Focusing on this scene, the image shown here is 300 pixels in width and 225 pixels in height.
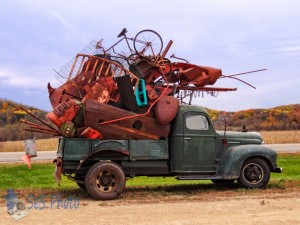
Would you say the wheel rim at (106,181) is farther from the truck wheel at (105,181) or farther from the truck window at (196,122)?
the truck window at (196,122)

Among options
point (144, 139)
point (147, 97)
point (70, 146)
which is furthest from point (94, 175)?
point (147, 97)

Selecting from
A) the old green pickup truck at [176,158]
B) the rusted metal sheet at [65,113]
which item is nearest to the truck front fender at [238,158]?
the old green pickup truck at [176,158]

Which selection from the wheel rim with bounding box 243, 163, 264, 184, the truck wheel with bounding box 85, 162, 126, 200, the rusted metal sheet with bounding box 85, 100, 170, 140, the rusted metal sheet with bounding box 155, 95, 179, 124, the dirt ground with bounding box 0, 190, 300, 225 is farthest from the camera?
the wheel rim with bounding box 243, 163, 264, 184

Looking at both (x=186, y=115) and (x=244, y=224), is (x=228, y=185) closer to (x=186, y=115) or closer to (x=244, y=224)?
(x=186, y=115)

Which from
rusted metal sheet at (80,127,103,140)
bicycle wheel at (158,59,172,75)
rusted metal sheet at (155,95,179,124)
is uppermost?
bicycle wheel at (158,59,172,75)

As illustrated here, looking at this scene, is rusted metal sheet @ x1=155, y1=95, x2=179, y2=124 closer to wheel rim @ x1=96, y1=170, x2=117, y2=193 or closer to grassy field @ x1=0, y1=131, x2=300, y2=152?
wheel rim @ x1=96, y1=170, x2=117, y2=193

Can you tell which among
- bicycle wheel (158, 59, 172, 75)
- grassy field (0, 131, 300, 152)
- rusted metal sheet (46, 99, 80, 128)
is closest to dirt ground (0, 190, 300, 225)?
rusted metal sheet (46, 99, 80, 128)

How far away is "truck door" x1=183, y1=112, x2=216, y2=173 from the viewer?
10.7 m

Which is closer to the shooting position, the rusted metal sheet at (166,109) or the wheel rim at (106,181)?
the wheel rim at (106,181)

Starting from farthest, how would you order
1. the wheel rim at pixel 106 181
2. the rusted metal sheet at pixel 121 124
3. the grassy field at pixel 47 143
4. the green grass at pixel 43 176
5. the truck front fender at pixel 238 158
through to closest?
1. the grassy field at pixel 47 143
2. the green grass at pixel 43 176
3. the truck front fender at pixel 238 158
4. the rusted metal sheet at pixel 121 124
5. the wheel rim at pixel 106 181

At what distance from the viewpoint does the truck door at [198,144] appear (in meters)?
10.7

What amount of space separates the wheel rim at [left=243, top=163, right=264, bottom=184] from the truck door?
76 centimetres

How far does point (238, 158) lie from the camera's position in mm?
10680

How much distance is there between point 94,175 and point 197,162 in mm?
2528
